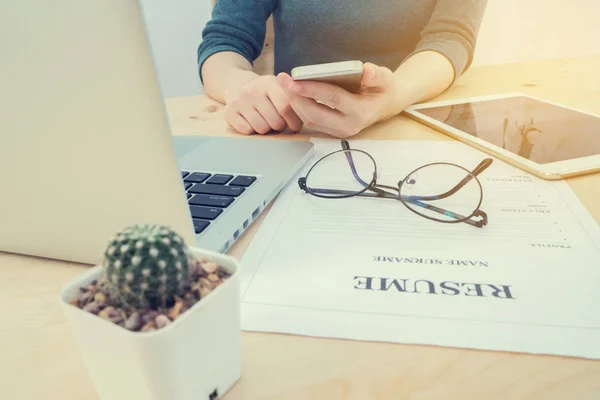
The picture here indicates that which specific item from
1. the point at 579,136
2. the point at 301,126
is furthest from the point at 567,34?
the point at 301,126

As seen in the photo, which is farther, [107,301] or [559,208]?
[559,208]

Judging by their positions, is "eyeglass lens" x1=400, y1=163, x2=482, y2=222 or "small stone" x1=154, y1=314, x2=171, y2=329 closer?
"small stone" x1=154, y1=314, x2=171, y2=329

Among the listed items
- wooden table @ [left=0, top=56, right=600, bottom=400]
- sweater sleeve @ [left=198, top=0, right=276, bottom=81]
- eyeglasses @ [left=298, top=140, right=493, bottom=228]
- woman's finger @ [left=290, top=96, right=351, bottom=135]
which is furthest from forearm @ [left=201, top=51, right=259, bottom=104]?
wooden table @ [left=0, top=56, right=600, bottom=400]

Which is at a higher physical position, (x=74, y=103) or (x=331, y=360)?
(x=74, y=103)

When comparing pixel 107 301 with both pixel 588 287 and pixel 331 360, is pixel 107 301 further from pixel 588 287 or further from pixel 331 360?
pixel 588 287

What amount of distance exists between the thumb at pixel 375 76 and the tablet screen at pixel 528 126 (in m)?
0.13

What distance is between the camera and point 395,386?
0.25m

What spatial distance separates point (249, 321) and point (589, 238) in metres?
0.30

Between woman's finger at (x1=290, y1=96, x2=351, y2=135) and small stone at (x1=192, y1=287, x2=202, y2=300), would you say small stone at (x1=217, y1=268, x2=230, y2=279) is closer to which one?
small stone at (x1=192, y1=287, x2=202, y2=300)

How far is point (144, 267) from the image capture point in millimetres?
191

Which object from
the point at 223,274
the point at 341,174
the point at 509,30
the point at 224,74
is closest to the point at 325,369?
the point at 223,274

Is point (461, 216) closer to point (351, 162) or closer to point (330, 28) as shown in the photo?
point (351, 162)

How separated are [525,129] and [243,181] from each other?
0.41 meters

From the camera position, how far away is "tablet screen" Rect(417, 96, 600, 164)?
21.2 inches
